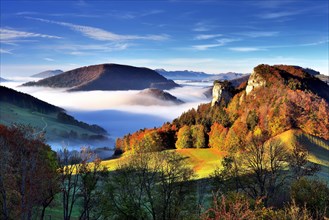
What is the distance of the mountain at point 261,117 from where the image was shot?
4865 inches

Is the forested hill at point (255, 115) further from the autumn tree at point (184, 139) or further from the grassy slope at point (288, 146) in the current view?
the grassy slope at point (288, 146)

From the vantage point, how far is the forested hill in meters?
128

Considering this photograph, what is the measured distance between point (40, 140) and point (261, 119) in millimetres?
97967

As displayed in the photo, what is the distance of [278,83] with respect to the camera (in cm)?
15175

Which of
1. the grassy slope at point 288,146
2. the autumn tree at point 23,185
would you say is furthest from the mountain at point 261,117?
the autumn tree at point 23,185

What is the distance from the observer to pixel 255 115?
449ft

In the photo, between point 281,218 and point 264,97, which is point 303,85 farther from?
point 281,218

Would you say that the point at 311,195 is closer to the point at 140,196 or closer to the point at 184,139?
the point at 140,196

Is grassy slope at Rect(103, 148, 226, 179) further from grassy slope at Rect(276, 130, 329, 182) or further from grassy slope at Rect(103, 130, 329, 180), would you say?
grassy slope at Rect(276, 130, 329, 182)

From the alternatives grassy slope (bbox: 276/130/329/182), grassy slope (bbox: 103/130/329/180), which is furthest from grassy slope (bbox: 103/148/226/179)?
grassy slope (bbox: 276/130/329/182)

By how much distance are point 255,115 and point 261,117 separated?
2423mm

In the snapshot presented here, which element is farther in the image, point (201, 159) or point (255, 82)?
point (255, 82)

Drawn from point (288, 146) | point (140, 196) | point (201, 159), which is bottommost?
point (201, 159)

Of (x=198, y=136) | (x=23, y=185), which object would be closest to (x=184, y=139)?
(x=198, y=136)
